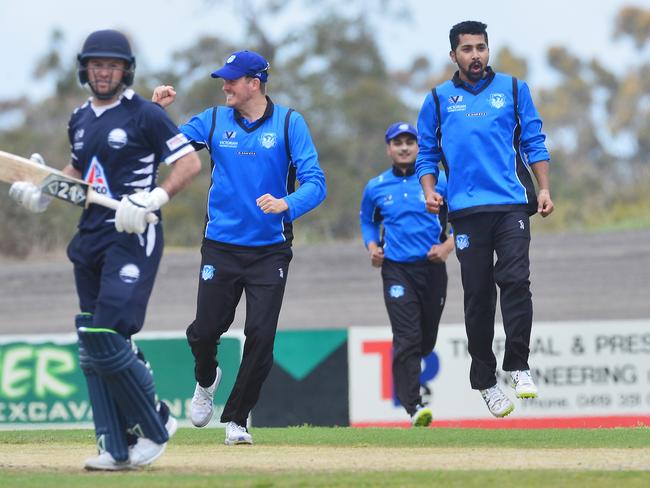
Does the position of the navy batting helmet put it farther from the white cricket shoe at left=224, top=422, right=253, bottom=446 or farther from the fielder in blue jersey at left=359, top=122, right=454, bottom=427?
the fielder in blue jersey at left=359, top=122, right=454, bottom=427

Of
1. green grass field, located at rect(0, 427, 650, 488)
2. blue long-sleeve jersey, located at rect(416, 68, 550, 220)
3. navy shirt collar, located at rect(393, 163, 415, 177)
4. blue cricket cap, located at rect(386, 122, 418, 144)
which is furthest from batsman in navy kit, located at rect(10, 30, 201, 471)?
navy shirt collar, located at rect(393, 163, 415, 177)

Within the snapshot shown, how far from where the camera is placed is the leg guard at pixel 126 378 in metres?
6.89

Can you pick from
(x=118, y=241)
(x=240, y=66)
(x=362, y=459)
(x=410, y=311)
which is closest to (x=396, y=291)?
(x=410, y=311)

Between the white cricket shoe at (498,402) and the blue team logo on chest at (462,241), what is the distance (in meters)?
1.06

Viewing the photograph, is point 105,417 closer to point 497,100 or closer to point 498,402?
point 498,402

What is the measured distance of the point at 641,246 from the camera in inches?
898

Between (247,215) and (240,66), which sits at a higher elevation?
(240,66)

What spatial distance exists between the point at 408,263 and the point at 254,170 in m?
3.53

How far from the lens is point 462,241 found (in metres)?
9.31

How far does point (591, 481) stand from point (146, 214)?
2548 millimetres

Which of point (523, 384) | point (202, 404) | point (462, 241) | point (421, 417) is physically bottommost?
point (421, 417)

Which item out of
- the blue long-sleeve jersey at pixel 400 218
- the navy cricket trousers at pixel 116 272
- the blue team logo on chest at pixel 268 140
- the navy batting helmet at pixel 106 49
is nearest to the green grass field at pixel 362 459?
the navy cricket trousers at pixel 116 272

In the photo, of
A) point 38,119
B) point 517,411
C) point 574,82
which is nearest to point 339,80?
point 38,119

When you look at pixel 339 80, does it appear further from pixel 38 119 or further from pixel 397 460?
pixel 397 460
